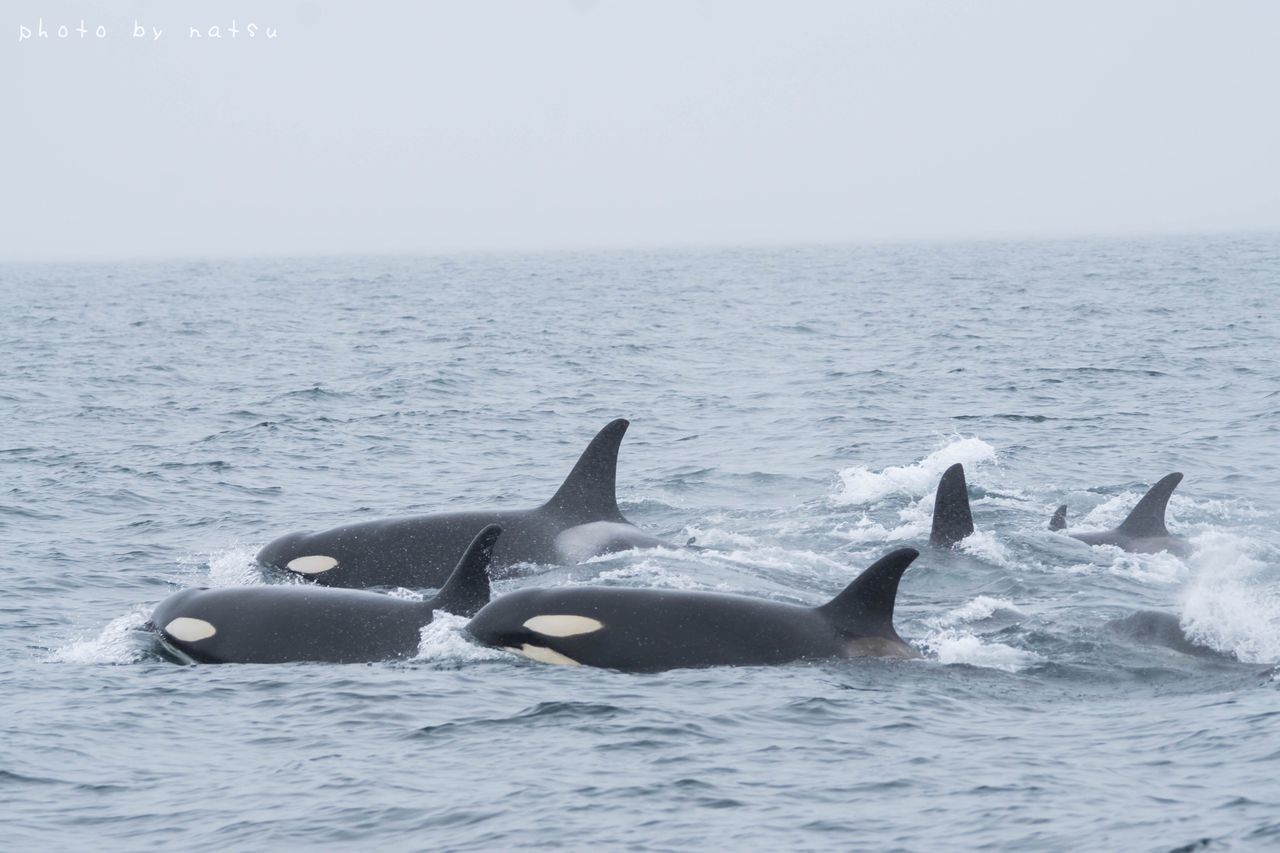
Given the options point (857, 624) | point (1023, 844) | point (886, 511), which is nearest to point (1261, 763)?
point (1023, 844)

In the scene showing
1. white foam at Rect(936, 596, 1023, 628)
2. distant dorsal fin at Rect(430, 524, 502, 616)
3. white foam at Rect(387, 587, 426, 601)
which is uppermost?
distant dorsal fin at Rect(430, 524, 502, 616)

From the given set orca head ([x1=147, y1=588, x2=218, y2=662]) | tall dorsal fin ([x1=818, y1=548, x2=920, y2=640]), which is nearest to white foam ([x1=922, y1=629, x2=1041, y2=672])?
tall dorsal fin ([x1=818, y1=548, x2=920, y2=640])

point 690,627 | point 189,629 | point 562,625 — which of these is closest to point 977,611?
point 690,627

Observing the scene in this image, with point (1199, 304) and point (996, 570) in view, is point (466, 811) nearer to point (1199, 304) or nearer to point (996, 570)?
point (996, 570)

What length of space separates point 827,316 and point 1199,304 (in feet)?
39.2

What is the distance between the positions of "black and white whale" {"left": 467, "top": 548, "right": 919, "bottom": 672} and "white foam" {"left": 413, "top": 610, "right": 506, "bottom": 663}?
0.34 ft

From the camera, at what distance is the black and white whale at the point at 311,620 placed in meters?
12.7

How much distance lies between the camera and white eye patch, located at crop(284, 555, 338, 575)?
16047mm

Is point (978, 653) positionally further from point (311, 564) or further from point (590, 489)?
point (311, 564)

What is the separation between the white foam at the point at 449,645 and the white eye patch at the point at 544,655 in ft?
0.63

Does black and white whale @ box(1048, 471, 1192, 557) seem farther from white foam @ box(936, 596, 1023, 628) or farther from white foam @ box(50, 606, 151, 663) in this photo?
white foam @ box(50, 606, 151, 663)

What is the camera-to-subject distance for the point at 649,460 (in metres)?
24.2

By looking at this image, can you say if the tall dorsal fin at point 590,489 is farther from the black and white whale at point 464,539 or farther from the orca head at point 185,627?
the orca head at point 185,627

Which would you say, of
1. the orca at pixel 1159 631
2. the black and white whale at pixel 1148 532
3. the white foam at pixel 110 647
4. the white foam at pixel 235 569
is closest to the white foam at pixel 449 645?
the white foam at pixel 110 647
